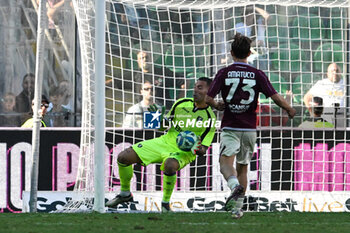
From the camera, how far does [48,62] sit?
12.8 metres

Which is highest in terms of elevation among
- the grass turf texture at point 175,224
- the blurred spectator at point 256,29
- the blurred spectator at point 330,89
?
the blurred spectator at point 256,29

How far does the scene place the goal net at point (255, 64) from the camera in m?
11.4

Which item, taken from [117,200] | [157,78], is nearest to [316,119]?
[157,78]

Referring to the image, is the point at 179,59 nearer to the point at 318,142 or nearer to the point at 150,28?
the point at 150,28

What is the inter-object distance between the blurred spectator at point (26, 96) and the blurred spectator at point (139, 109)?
180cm

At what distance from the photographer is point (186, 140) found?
9.17 metres

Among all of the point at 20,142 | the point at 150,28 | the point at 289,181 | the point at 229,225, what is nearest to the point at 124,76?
the point at 150,28

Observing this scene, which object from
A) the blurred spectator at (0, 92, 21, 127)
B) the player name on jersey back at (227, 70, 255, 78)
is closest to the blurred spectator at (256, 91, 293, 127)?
the blurred spectator at (0, 92, 21, 127)

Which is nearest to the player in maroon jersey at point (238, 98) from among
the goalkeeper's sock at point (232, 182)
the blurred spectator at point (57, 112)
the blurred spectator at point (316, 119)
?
the goalkeeper's sock at point (232, 182)

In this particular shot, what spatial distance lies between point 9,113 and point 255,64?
3.50 metres

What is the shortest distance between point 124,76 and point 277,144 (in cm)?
214

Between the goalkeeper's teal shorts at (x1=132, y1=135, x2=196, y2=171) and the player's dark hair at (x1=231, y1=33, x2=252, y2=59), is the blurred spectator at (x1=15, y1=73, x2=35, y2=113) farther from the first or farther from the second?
the player's dark hair at (x1=231, y1=33, x2=252, y2=59)

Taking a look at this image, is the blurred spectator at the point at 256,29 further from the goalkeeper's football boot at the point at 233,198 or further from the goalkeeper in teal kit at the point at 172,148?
the goalkeeper's football boot at the point at 233,198

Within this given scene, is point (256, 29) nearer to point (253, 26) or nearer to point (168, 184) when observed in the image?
point (253, 26)
